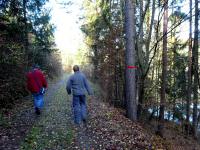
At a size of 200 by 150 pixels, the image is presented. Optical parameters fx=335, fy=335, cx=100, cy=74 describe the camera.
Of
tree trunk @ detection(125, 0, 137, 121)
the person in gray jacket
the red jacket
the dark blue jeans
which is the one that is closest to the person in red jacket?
the red jacket

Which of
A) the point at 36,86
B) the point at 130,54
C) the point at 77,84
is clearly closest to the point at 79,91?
the point at 77,84

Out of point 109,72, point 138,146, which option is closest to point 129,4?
point 138,146

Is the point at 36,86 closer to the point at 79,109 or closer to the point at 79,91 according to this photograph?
the point at 79,91

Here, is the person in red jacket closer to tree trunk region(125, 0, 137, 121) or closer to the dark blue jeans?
the dark blue jeans

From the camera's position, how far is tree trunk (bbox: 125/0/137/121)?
1360cm

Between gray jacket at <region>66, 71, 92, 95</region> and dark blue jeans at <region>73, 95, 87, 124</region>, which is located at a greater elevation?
gray jacket at <region>66, 71, 92, 95</region>

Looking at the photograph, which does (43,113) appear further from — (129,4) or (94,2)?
(94,2)

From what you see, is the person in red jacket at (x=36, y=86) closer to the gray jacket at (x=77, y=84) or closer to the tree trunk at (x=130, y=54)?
the gray jacket at (x=77, y=84)

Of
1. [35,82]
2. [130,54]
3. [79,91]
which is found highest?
[130,54]

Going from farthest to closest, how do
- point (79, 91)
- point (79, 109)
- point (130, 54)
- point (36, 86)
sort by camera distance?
point (36, 86) → point (130, 54) → point (79, 91) → point (79, 109)

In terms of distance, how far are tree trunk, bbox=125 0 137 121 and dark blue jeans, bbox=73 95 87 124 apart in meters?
2.50

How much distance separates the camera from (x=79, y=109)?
1195 centimetres

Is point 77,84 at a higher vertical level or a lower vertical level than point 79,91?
higher

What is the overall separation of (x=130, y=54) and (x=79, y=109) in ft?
10.9
